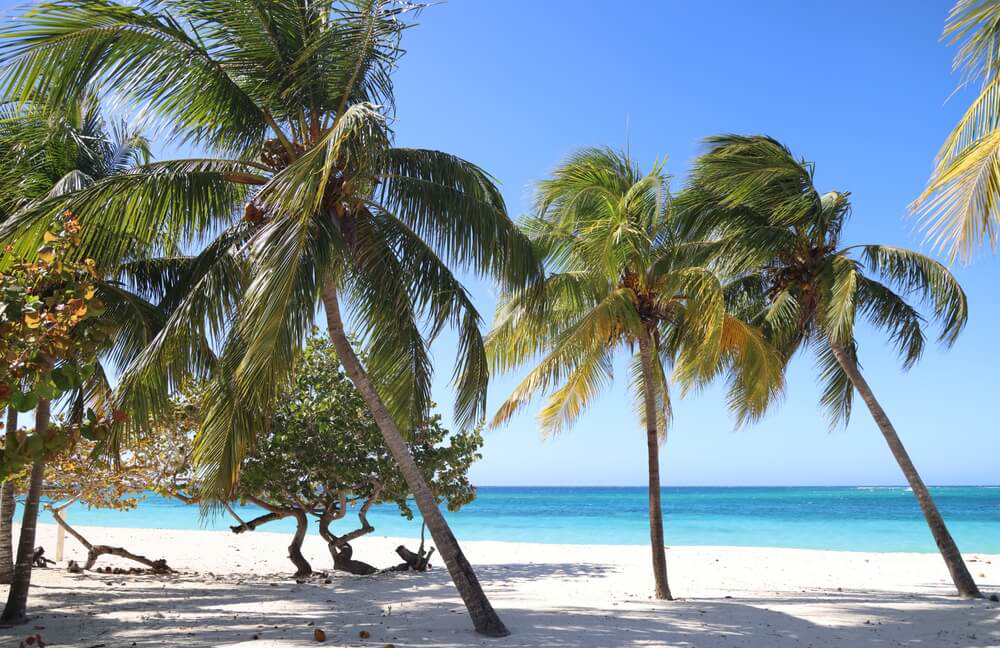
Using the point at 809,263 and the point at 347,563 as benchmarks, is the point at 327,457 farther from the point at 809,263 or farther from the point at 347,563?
the point at 809,263

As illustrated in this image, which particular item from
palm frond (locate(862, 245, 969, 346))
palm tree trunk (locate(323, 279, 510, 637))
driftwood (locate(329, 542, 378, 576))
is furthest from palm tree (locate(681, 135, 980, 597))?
driftwood (locate(329, 542, 378, 576))

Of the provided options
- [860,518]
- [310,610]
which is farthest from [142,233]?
[860,518]

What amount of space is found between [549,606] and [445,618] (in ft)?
4.55

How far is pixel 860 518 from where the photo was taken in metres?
41.6

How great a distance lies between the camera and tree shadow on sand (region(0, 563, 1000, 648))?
6723 mm

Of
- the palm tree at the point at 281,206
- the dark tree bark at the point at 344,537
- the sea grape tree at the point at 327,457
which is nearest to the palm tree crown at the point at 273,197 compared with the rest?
the palm tree at the point at 281,206

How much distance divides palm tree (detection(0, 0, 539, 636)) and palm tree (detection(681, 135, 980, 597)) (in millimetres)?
4099

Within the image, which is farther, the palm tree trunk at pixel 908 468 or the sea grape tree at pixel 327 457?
the sea grape tree at pixel 327 457

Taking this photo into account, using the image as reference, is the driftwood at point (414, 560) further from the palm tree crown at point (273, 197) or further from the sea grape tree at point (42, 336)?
the sea grape tree at point (42, 336)

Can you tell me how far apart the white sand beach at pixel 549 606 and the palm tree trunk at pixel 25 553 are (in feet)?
1.10

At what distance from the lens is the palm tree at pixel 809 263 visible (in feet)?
34.1

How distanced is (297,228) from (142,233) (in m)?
1.86

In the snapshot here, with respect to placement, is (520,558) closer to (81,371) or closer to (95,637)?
(95,637)

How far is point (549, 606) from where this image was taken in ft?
28.4
